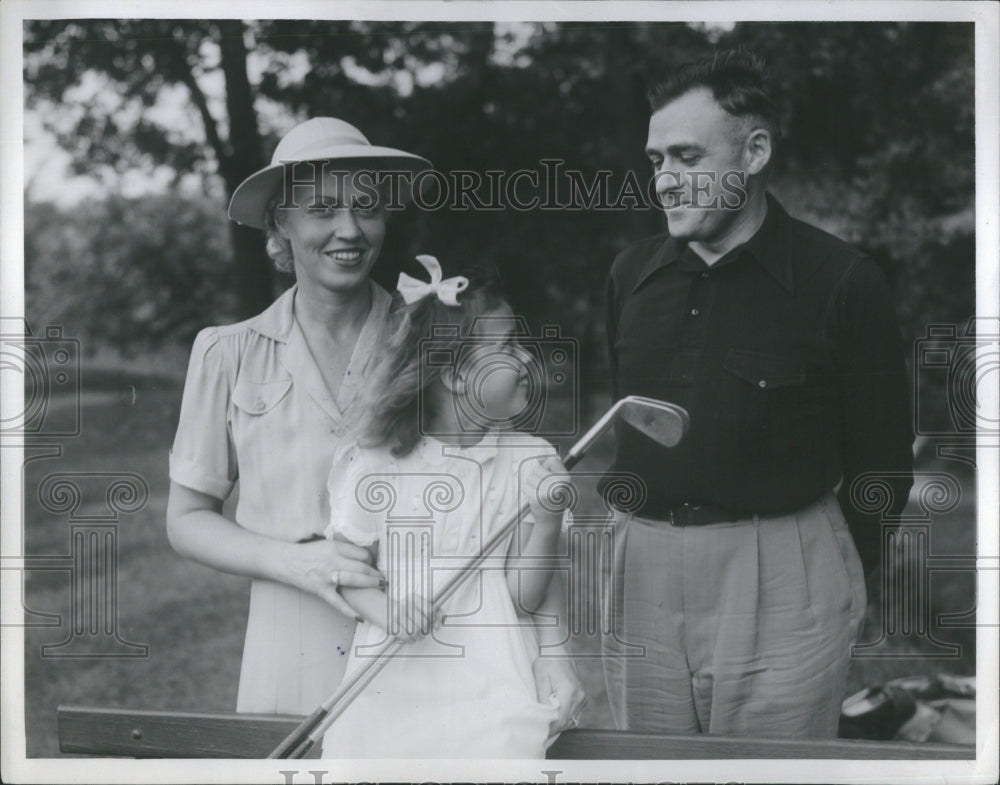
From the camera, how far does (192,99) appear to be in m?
3.36

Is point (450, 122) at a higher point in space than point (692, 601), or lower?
higher

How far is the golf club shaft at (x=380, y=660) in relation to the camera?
330 cm

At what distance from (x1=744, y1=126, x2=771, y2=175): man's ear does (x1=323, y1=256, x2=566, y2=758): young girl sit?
76 cm

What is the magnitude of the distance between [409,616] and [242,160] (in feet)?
4.35

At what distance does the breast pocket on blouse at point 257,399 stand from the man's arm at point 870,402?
1516 millimetres

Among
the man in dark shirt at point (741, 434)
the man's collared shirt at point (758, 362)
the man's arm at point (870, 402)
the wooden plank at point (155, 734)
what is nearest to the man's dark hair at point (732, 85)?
the man in dark shirt at point (741, 434)

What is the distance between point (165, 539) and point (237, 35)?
1399mm

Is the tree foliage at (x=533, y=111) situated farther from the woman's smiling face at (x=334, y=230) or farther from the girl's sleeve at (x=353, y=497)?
the girl's sleeve at (x=353, y=497)

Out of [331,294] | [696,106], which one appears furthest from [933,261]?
[331,294]

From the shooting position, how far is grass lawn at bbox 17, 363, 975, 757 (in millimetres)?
3373

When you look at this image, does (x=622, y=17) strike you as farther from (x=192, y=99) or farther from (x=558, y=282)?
(x=192, y=99)

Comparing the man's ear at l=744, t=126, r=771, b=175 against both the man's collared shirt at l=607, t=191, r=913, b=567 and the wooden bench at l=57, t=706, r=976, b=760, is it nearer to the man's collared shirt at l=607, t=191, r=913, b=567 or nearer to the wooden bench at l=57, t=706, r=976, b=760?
the man's collared shirt at l=607, t=191, r=913, b=567

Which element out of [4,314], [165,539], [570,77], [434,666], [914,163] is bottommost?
[434,666]

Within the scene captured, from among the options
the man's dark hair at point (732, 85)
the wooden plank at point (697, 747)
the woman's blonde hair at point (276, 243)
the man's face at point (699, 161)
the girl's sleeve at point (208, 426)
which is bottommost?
the wooden plank at point (697, 747)
